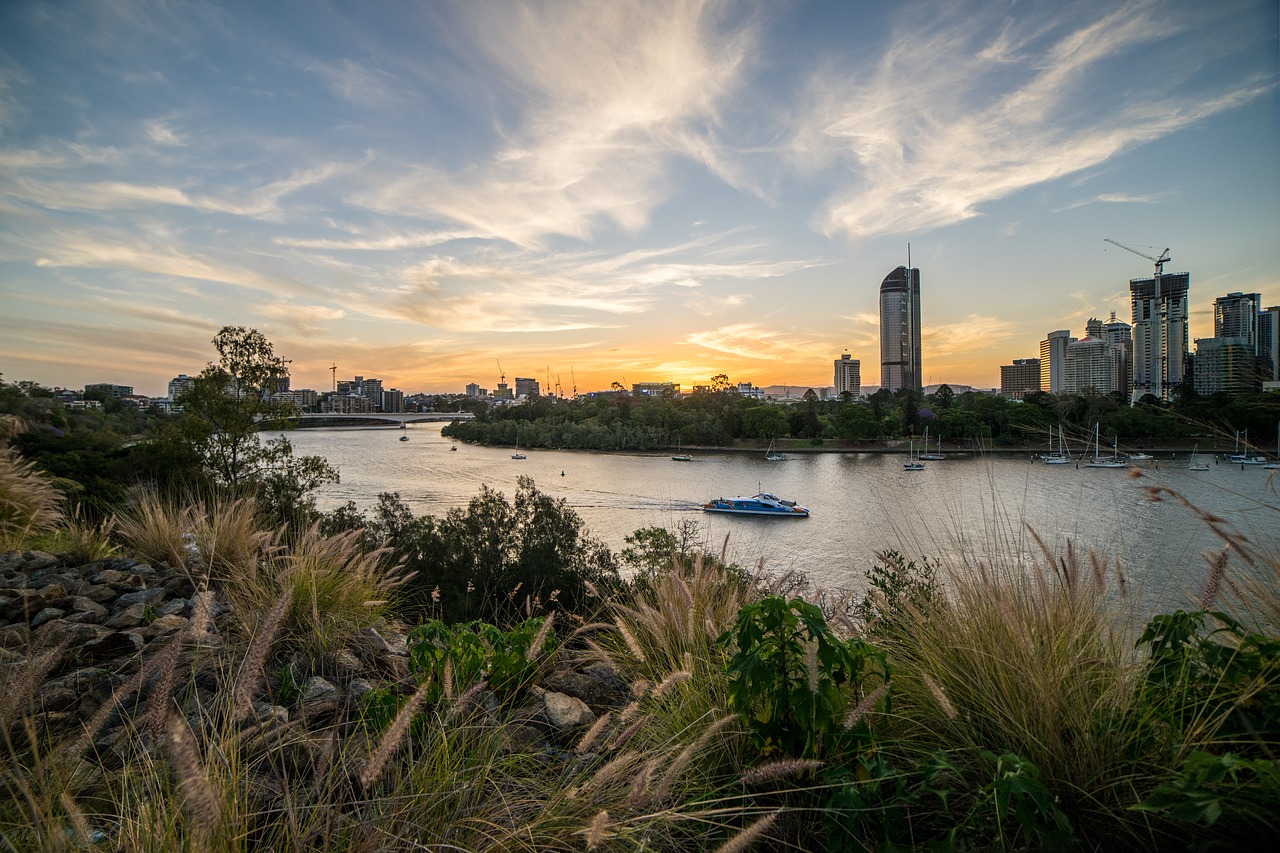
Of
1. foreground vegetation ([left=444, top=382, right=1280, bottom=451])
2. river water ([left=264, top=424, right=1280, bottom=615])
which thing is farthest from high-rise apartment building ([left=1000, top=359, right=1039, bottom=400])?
river water ([left=264, top=424, right=1280, bottom=615])

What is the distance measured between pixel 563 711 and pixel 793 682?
1.24m

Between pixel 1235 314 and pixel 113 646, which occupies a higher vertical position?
pixel 1235 314

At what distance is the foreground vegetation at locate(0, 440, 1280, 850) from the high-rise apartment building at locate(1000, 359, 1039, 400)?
93.2 metres

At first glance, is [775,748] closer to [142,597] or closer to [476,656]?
[476,656]

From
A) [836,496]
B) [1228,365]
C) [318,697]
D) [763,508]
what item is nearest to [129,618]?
[318,697]

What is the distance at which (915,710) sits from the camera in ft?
7.71

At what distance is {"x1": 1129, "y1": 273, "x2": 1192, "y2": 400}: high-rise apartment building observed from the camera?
16219 millimetres

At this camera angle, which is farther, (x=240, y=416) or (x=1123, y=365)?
(x=1123, y=365)

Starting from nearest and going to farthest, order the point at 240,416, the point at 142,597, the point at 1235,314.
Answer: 1. the point at 142,597
2. the point at 1235,314
3. the point at 240,416

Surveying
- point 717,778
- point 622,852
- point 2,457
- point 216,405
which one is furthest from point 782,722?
point 216,405

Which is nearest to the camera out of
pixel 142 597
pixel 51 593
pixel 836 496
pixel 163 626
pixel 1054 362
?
pixel 163 626

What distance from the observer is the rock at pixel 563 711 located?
2.83 meters

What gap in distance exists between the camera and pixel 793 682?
2.16 meters

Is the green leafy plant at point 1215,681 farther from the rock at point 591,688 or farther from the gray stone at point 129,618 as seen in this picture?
the gray stone at point 129,618
